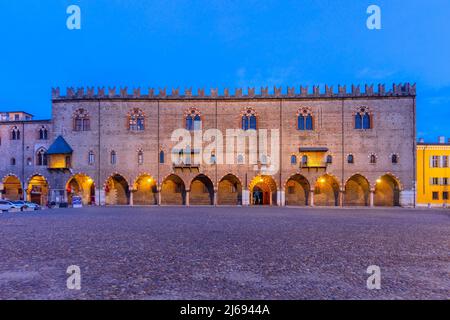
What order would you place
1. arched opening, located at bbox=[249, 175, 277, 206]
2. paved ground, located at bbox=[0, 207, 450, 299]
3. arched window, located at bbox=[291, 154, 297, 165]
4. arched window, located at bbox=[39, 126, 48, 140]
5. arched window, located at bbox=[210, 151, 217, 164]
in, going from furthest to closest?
arched window, located at bbox=[39, 126, 48, 140] < arched opening, located at bbox=[249, 175, 277, 206] < arched window, located at bbox=[210, 151, 217, 164] < arched window, located at bbox=[291, 154, 297, 165] < paved ground, located at bbox=[0, 207, 450, 299]

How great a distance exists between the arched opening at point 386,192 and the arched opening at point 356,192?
1287mm

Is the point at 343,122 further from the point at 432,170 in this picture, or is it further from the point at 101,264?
the point at 101,264

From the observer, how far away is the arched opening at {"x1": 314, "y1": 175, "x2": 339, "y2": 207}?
31.7m

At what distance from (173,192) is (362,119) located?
77.6 ft

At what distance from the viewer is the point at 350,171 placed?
2998 cm

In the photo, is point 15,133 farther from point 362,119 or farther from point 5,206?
point 362,119

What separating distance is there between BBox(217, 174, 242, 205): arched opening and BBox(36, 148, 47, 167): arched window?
69.7 ft

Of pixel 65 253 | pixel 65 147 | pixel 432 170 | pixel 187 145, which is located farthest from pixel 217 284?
pixel 432 170

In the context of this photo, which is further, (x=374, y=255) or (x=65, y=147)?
(x=65, y=147)

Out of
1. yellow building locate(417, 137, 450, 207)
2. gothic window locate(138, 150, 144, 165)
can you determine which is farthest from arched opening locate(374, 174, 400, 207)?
gothic window locate(138, 150, 144, 165)

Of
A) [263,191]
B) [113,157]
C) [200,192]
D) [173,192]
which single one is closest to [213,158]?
[200,192]

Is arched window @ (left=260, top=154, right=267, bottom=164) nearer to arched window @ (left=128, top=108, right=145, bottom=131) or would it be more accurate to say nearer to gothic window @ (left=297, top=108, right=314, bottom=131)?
gothic window @ (left=297, top=108, right=314, bottom=131)
